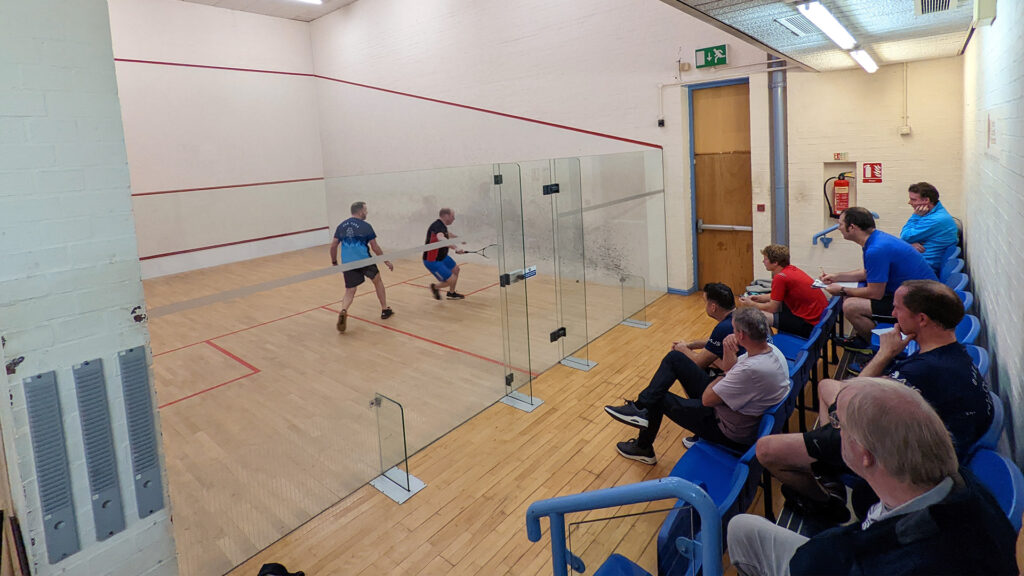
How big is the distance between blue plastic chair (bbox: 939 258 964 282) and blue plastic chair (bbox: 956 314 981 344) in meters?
1.22

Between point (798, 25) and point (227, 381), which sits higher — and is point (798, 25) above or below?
above

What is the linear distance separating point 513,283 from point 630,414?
1218 mm

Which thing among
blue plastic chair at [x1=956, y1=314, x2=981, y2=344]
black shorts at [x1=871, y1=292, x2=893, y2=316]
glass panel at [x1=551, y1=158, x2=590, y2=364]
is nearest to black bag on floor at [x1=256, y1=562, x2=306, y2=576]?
glass panel at [x1=551, y1=158, x2=590, y2=364]

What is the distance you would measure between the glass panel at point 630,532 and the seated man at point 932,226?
12.2 feet

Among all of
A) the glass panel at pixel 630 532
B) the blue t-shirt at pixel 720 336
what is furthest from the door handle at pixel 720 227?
the glass panel at pixel 630 532

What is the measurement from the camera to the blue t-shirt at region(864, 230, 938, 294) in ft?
11.8

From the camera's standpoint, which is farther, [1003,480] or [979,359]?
[979,359]

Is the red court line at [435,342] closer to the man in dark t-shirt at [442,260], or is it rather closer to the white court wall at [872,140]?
the man in dark t-shirt at [442,260]

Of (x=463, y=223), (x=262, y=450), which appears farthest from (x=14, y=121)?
(x=463, y=223)

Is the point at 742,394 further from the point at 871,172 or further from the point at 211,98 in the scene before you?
the point at 211,98

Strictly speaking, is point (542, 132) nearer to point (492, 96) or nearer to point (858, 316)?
point (492, 96)

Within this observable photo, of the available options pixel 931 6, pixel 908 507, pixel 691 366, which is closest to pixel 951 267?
pixel 931 6

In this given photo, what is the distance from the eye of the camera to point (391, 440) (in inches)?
127

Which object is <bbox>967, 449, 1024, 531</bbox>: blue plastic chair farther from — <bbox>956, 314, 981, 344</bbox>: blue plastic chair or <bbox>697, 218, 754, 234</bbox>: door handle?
<bbox>697, 218, 754, 234</bbox>: door handle
